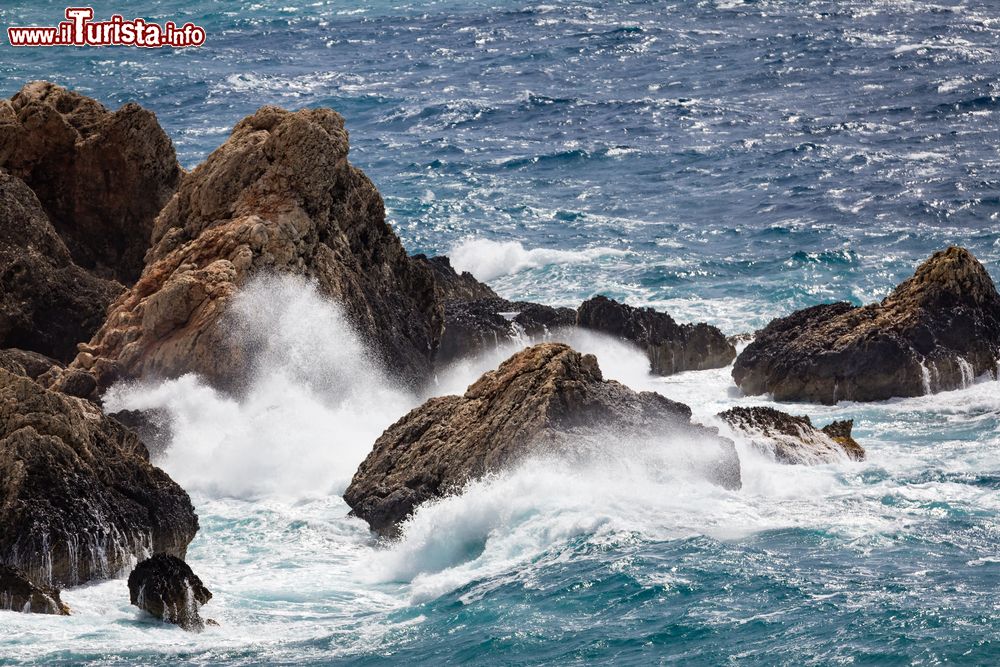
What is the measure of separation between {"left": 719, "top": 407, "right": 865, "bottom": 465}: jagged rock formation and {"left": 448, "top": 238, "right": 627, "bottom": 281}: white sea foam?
11.1 metres

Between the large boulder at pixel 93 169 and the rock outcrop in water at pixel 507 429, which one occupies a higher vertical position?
the large boulder at pixel 93 169

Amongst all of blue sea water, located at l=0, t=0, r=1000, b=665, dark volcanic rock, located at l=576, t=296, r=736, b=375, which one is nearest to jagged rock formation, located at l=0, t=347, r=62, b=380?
blue sea water, located at l=0, t=0, r=1000, b=665

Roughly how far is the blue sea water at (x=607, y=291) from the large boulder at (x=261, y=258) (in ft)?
1.47

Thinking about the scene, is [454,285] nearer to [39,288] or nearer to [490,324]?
[490,324]

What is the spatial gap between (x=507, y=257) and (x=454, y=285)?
15.3ft

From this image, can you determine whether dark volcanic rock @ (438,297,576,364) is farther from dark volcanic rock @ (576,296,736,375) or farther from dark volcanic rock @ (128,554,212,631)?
dark volcanic rock @ (128,554,212,631)

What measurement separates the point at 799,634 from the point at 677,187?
23210 millimetres

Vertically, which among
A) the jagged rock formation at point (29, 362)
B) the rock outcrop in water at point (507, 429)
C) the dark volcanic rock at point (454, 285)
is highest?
the dark volcanic rock at point (454, 285)

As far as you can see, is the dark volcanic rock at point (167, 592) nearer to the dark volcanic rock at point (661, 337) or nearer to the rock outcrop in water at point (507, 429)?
the rock outcrop in water at point (507, 429)

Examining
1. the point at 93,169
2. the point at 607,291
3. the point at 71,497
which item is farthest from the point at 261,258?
the point at 607,291

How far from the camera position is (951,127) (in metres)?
37.9

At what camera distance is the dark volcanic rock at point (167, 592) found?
40.7 ft

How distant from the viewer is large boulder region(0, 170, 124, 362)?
18266 mm

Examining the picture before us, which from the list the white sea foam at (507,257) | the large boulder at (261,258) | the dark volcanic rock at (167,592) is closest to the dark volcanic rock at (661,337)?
the large boulder at (261,258)
